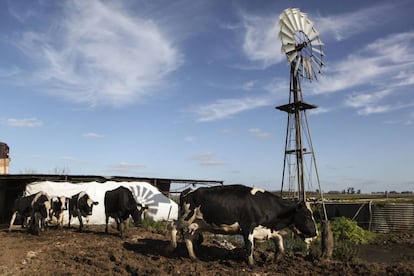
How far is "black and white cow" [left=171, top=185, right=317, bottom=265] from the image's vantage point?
444 inches

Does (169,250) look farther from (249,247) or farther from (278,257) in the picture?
(278,257)

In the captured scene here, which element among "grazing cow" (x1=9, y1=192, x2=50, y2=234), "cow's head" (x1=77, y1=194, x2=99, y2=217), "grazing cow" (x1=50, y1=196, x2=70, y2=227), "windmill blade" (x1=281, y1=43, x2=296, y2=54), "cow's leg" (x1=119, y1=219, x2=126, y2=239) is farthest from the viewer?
"windmill blade" (x1=281, y1=43, x2=296, y2=54)

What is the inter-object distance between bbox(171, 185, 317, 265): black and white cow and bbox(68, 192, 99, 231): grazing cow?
8.97 metres

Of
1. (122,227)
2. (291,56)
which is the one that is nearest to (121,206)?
(122,227)

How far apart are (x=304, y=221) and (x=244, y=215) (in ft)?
5.69

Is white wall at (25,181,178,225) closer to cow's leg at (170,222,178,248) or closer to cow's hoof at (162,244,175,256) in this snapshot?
cow's hoof at (162,244,175,256)

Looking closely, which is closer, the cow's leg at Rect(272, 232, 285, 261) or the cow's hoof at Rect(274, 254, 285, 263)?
the cow's hoof at Rect(274, 254, 285, 263)

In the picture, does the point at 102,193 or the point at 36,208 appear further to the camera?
the point at 102,193

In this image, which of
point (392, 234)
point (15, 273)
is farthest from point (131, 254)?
point (392, 234)

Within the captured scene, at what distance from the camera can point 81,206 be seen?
19.8 meters

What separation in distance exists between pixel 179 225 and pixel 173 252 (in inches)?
43.2

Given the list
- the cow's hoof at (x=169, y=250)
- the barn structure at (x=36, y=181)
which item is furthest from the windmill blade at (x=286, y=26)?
the cow's hoof at (x=169, y=250)

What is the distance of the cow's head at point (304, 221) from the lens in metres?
11.3

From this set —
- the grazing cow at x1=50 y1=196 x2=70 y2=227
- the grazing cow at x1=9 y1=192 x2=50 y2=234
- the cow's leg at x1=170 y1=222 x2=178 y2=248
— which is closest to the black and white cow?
the cow's leg at x1=170 y1=222 x2=178 y2=248
